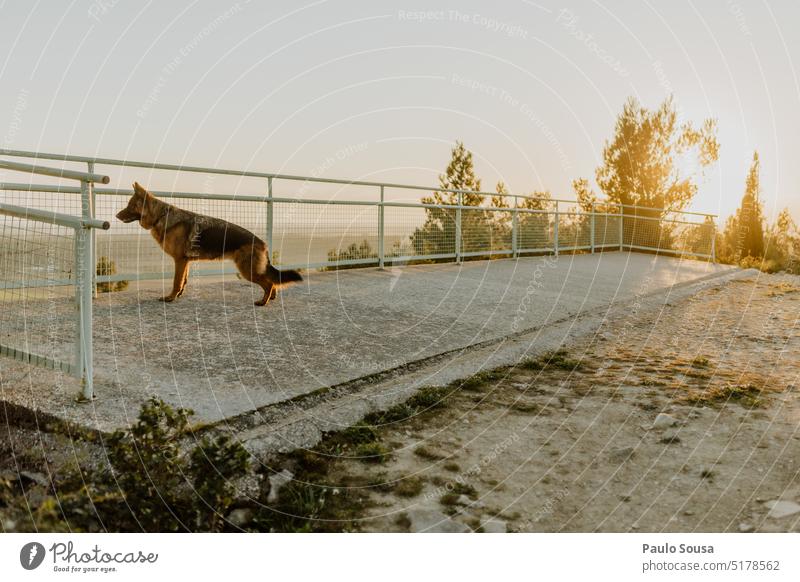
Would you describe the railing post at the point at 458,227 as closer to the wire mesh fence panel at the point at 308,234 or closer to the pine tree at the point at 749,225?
the wire mesh fence panel at the point at 308,234

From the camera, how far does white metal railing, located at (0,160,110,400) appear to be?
13.1 ft

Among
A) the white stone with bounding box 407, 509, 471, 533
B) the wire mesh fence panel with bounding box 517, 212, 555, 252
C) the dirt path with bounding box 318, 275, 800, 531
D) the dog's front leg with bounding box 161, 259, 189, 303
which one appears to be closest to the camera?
the white stone with bounding box 407, 509, 471, 533

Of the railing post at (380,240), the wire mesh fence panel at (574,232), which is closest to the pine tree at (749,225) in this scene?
the wire mesh fence panel at (574,232)

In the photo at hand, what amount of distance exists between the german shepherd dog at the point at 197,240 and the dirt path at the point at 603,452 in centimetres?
307

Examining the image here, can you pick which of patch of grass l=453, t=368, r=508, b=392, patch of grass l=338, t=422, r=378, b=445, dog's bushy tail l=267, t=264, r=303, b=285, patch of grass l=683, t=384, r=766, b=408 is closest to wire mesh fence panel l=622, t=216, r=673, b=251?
dog's bushy tail l=267, t=264, r=303, b=285

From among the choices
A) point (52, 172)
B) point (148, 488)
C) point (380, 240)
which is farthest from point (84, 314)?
point (380, 240)

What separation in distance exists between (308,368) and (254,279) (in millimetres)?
2630

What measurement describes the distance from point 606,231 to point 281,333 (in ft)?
50.6

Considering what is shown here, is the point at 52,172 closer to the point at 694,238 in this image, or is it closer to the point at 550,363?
the point at 550,363

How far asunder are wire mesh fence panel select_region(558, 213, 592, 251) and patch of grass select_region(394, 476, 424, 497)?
14576 mm

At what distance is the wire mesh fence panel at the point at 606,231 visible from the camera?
19.4 metres

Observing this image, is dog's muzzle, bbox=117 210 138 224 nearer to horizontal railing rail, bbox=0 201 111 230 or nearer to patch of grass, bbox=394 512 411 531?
horizontal railing rail, bbox=0 201 111 230
